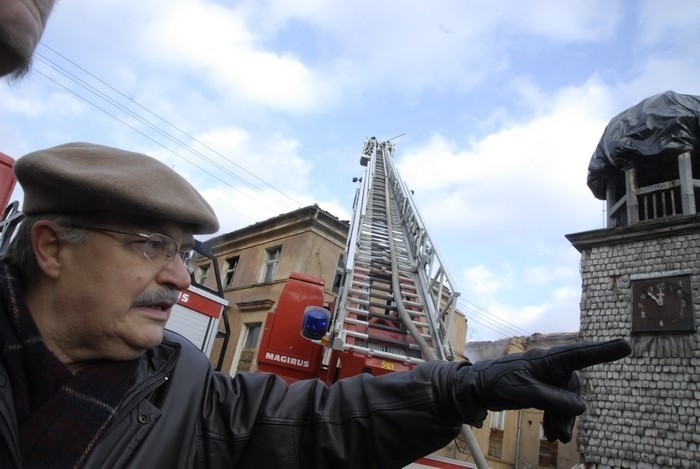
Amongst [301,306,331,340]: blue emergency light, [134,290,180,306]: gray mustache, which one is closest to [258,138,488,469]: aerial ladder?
[301,306,331,340]: blue emergency light

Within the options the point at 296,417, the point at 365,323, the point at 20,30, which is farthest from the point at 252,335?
the point at 20,30

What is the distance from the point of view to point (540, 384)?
1.26 meters

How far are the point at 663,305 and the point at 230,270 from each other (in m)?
15.6

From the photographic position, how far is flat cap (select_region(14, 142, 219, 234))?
1.26 meters

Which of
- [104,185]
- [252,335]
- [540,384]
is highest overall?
[252,335]

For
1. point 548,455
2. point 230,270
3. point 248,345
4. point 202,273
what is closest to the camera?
point 248,345

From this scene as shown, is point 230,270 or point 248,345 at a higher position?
point 230,270

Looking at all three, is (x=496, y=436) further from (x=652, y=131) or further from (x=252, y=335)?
(x=652, y=131)

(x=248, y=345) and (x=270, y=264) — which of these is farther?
(x=270, y=264)

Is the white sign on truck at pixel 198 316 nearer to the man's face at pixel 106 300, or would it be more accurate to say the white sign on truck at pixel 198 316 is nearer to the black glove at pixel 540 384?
the man's face at pixel 106 300

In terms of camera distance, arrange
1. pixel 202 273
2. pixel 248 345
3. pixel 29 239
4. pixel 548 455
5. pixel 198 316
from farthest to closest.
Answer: pixel 202 273
pixel 548 455
pixel 248 345
pixel 198 316
pixel 29 239

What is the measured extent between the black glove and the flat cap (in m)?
0.96

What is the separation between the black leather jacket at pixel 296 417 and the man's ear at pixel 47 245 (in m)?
0.38

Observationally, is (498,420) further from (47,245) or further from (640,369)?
(47,245)
